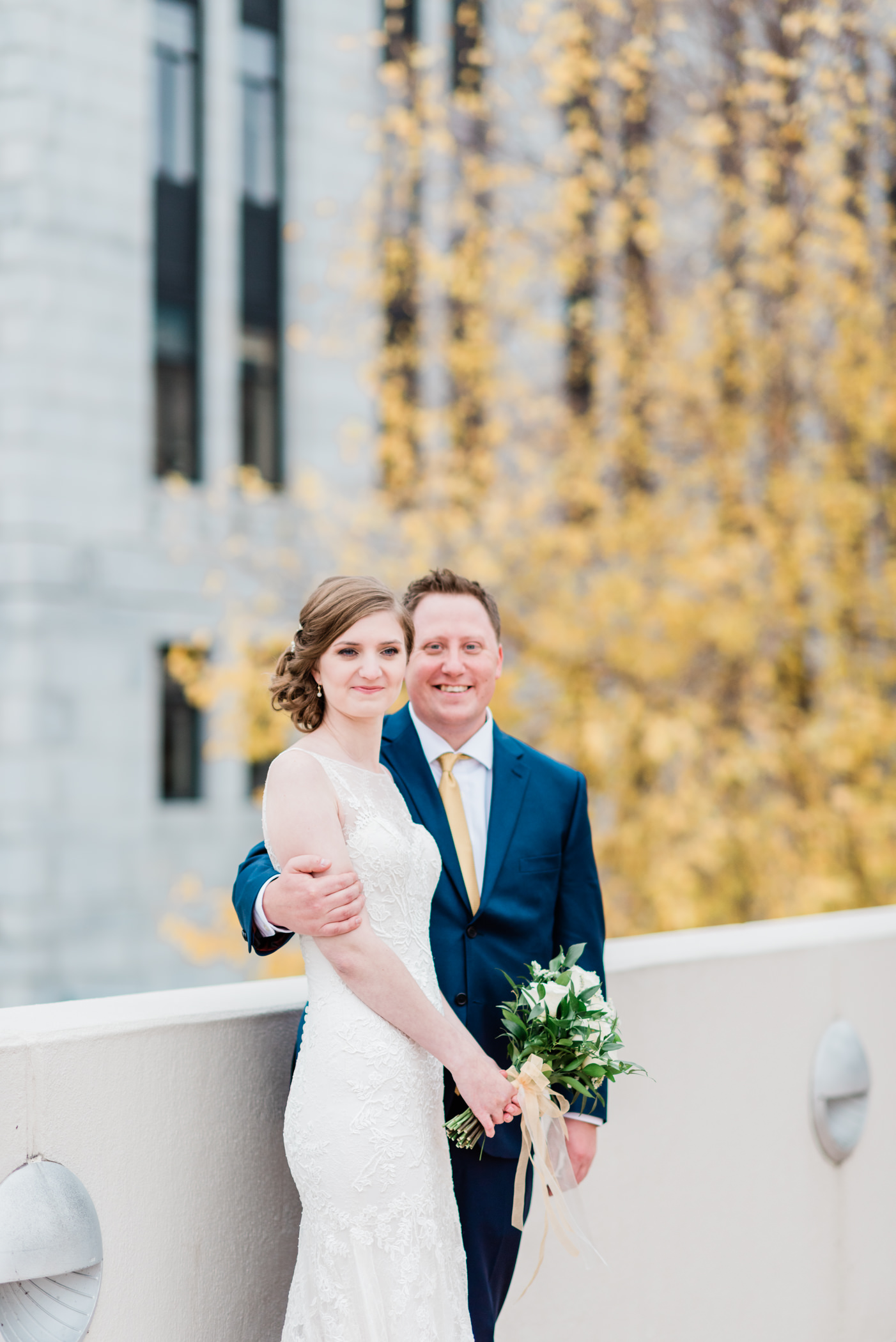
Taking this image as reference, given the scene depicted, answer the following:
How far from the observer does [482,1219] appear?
8.42 feet

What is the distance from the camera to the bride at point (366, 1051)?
7.25ft

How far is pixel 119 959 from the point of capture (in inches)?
422

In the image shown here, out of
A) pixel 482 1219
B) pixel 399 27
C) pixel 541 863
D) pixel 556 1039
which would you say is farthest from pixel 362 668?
pixel 399 27

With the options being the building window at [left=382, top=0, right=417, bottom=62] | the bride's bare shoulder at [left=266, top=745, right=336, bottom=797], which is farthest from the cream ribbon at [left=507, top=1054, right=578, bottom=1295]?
the building window at [left=382, top=0, right=417, bottom=62]

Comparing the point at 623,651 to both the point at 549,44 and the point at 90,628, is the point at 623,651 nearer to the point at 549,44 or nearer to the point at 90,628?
the point at 549,44

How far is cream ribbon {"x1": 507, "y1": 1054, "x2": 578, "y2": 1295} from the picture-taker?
7.67ft

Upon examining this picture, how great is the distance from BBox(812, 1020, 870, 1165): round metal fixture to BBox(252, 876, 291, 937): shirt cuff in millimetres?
2187

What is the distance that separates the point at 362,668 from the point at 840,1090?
7.75ft

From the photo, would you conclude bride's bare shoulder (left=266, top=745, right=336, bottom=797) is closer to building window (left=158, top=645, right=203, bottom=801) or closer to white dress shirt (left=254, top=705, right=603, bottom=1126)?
white dress shirt (left=254, top=705, right=603, bottom=1126)

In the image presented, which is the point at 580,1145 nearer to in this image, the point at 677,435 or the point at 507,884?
the point at 507,884

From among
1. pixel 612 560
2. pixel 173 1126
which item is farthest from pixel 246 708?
pixel 173 1126

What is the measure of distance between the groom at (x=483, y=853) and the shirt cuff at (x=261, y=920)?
16cm

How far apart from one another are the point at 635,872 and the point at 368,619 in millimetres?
6095

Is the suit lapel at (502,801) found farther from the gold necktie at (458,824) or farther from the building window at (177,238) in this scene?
the building window at (177,238)
